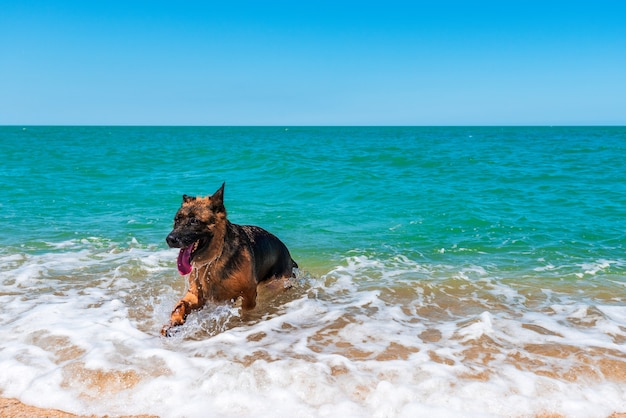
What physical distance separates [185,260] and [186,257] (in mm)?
38

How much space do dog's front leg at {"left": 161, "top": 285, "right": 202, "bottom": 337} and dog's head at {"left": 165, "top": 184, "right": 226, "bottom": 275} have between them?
0.50 metres

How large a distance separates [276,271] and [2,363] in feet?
12.5

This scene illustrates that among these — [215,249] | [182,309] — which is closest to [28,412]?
[182,309]

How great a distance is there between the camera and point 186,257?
6059mm

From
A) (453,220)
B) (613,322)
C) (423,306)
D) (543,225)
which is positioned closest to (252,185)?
(453,220)

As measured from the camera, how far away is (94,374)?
16.0 ft

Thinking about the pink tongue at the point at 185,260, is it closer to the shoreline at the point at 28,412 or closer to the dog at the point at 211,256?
the dog at the point at 211,256

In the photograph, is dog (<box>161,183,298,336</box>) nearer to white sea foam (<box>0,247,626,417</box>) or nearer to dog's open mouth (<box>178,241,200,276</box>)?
dog's open mouth (<box>178,241,200,276</box>)

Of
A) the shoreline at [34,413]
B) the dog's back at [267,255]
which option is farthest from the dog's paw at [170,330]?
the shoreline at [34,413]

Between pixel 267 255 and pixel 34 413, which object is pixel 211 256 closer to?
pixel 267 255

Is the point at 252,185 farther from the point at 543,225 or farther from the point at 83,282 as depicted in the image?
the point at 83,282

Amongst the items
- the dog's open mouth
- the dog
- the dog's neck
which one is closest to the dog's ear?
the dog

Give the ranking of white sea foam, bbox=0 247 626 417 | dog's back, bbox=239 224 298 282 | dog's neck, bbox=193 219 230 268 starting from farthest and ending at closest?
dog's back, bbox=239 224 298 282
dog's neck, bbox=193 219 230 268
white sea foam, bbox=0 247 626 417

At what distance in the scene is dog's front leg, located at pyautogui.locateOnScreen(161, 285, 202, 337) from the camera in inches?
235
